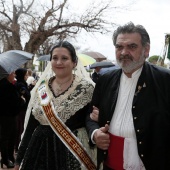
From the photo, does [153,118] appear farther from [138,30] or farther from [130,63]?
[138,30]

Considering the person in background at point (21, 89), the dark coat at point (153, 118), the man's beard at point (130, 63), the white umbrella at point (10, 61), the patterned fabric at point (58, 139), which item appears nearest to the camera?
the dark coat at point (153, 118)

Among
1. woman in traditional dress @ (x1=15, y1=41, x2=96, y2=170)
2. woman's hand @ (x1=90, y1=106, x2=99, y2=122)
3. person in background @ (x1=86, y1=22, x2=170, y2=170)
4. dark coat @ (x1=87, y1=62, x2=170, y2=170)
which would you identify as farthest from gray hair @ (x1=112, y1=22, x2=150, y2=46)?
woman in traditional dress @ (x1=15, y1=41, x2=96, y2=170)

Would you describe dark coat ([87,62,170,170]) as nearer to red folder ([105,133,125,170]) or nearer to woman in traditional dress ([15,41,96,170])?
red folder ([105,133,125,170])

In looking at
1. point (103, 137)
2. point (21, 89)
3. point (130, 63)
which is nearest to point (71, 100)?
point (103, 137)

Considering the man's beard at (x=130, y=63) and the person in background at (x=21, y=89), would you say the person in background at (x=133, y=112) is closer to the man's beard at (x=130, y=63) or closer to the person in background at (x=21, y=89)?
the man's beard at (x=130, y=63)

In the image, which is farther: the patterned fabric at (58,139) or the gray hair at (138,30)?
the patterned fabric at (58,139)

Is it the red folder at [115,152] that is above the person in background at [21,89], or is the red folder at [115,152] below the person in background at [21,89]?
above

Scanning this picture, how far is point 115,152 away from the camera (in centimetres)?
208

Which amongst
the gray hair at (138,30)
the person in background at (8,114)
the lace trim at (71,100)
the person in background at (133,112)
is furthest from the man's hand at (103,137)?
the person in background at (8,114)

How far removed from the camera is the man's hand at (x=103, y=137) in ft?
6.68

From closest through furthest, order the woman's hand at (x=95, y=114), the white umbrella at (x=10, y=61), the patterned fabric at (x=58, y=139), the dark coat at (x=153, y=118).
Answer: the dark coat at (x=153, y=118)
the woman's hand at (x=95, y=114)
the patterned fabric at (x=58, y=139)
the white umbrella at (x=10, y=61)

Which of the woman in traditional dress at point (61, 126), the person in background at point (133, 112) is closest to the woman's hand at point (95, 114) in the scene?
the person in background at point (133, 112)

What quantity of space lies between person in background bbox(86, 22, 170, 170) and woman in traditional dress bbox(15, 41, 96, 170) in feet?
1.21

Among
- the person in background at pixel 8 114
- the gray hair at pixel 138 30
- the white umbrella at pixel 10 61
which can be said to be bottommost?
the person in background at pixel 8 114
